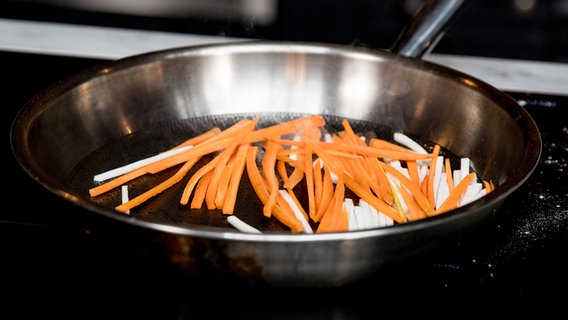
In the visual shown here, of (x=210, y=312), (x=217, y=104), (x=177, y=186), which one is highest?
(x=217, y=104)

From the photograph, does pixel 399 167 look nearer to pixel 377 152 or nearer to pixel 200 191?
pixel 377 152

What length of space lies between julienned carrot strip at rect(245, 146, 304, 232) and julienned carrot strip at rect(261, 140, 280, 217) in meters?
0.01

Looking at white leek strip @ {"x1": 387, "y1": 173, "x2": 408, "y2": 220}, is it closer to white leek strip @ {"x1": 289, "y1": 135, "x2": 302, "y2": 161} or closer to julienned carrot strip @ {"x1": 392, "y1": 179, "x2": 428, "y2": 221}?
julienned carrot strip @ {"x1": 392, "y1": 179, "x2": 428, "y2": 221}

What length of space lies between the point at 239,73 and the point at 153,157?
1.04ft

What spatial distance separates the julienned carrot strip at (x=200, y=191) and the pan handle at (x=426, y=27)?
0.53m

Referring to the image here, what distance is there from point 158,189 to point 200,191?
0.24ft

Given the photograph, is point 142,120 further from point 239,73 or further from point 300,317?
point 300,317

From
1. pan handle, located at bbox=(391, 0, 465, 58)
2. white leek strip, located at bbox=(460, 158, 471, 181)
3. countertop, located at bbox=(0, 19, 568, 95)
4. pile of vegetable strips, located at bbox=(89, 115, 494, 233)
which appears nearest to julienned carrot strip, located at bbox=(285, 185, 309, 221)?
pile of vegetable strips, located at bbox=(89, 115, 494, 233)

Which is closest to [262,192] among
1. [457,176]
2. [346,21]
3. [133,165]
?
[133,165]

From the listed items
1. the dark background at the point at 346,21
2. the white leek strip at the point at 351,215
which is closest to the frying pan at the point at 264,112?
the white leek strip at the point at 351,215

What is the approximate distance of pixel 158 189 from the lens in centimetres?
113

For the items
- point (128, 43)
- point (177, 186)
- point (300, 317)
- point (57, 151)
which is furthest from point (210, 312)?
point (128, 43)

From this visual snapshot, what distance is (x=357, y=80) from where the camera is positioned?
142cm

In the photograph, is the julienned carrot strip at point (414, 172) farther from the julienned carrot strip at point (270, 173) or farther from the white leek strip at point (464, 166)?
the julienned carrot strip at point (270, 173)
